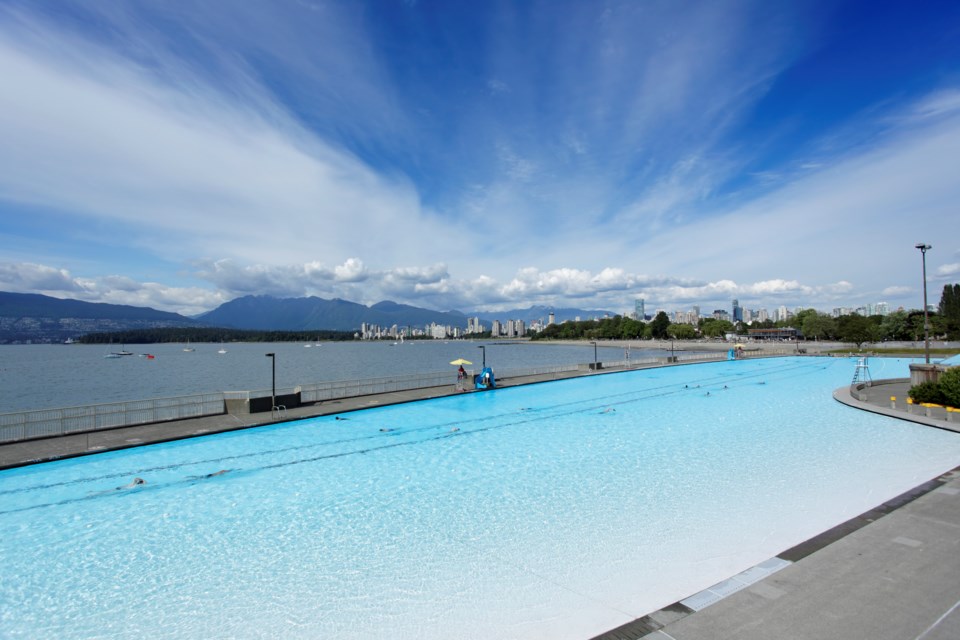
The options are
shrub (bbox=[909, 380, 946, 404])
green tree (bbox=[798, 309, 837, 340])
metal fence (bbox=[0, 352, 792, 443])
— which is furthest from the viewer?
green tree (bbox=[798, 309, 837, 340])

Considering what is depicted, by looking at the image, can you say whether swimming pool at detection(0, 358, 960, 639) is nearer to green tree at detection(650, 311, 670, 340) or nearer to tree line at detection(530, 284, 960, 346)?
tree line at detection(530, 284, 960, 346)

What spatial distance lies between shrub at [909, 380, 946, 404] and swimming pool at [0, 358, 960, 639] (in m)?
2.60

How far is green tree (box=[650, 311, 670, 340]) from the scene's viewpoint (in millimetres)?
160375

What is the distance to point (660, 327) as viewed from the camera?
6373 inches

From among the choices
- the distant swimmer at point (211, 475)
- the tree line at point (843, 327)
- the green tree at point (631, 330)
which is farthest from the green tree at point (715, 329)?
the distant swimmer at point (211, 475)

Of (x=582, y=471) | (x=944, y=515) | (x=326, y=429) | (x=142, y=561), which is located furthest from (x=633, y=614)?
(x=326, y=429)

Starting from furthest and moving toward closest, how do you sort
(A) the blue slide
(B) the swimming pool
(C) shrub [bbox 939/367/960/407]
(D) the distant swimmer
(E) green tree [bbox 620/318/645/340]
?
(E) green tree [bbox 620/318/645/340]
(A) the blue slide
(C) shrub [bbox 939/367/960/407]
(D) the distant swimmer
(B) the swimming pool

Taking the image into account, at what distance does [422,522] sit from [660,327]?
164217mm

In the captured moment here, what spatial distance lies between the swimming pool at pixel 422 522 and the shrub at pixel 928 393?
260cm

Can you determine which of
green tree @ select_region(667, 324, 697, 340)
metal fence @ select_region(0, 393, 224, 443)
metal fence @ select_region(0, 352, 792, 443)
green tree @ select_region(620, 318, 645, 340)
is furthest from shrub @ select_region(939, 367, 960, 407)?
green tree @ select_region(620, 318, 645, 340)

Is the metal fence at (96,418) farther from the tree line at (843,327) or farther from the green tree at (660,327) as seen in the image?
the green tree at (660,327)

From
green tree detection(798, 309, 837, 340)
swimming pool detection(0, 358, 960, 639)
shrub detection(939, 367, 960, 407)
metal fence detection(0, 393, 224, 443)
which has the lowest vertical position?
swimming pool detection(0, 358, 960, 639)

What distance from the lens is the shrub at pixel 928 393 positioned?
19587 mm

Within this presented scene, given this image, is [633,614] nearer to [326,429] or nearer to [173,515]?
[173,515]
